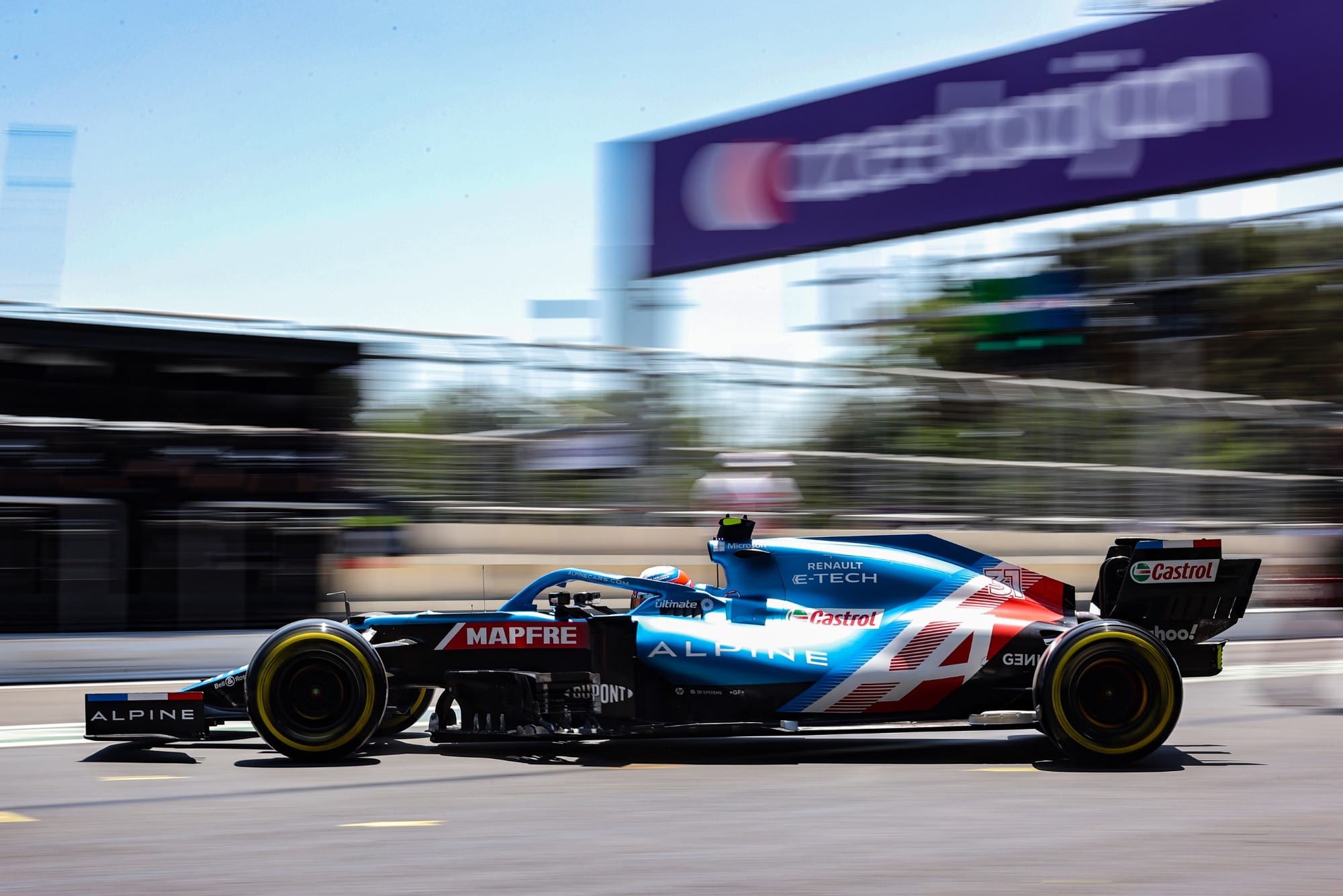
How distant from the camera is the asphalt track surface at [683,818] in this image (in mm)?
4480

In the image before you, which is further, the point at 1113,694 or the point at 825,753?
the point at 825,753

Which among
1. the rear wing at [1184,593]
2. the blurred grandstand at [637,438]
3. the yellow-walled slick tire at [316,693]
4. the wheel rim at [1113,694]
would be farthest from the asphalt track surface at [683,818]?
the blurred grandstand at [637,438]

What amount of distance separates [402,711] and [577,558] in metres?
6.15

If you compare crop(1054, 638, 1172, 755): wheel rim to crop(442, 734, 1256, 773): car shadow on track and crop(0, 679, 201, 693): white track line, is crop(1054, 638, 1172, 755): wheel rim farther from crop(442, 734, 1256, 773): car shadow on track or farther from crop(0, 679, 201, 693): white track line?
crop(0, 679, 201, 693): white track line

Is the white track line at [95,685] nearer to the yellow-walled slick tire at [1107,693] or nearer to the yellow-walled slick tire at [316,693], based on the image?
the yellow-walled slick tire at [316,693]

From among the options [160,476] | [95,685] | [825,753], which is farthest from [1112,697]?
[160,476]

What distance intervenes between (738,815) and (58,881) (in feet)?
7.96

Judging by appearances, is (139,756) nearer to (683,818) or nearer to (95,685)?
(683,818)

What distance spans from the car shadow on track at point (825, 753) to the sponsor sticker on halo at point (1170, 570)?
2.97ft

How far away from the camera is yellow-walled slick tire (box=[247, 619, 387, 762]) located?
22.4ft

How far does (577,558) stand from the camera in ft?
45.1

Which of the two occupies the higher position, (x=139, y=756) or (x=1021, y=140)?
(x=1021, y=140)

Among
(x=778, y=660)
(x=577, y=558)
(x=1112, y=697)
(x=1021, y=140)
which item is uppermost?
(x=1021, y=140)

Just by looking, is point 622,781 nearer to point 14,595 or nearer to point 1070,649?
point 1070,649
